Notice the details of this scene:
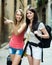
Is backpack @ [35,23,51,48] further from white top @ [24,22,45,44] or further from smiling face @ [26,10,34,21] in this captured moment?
smiling face @ [26,10,34,21]

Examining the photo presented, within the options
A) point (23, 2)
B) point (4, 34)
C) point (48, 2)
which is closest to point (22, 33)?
point (4, 34)

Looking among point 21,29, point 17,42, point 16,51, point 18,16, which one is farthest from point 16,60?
point 18,16

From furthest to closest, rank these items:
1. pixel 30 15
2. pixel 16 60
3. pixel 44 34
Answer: pixel 16 60
pixel 30 15
pixel 44 34

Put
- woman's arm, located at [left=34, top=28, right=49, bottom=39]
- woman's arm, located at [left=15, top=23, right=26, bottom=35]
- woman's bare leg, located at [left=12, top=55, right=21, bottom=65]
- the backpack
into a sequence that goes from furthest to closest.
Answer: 1. woman's bare leg, located at [left=12, top=55, right=21, bottom=65]
2. woman's arm, located at [left=15, top=23, right=26, bottom=35]
3. the backpack
4. woman's arm, located at [left=34, top=28, right=49, bottom=39]

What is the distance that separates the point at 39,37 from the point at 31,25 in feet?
0.93

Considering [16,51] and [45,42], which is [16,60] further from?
[45,42]

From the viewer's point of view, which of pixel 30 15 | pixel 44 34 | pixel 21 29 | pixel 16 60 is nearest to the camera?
pixel 44 34

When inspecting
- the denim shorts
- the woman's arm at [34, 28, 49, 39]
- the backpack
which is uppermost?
the woman's arm at [34, 28, 49, 39]

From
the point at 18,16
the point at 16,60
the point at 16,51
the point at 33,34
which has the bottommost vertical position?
the point at 16,60

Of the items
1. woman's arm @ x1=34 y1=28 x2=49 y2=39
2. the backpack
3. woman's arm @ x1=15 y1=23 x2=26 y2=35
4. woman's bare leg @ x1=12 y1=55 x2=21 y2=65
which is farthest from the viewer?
woman's bare leg @ x1=12 y1=55 x2=21 y2=65

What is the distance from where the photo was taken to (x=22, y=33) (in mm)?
6875

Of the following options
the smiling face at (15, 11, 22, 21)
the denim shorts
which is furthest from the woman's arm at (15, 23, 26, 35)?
the denim shorts

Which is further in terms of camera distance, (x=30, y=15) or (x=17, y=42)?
(x=17, y=42)

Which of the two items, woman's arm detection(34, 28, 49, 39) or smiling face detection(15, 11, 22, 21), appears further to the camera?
smiling face detection(15, 11, 22, 21)
